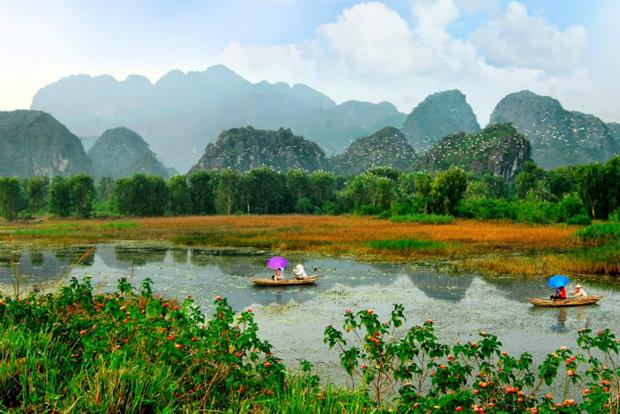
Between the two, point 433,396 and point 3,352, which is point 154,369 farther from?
point 433,396

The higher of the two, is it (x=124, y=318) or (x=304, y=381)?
(x=124, y=318)

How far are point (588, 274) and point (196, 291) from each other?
664 inches

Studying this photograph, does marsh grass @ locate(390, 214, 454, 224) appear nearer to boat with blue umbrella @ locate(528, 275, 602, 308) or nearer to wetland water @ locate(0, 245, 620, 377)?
wetland water @ locate(0, 245, 620, 377)

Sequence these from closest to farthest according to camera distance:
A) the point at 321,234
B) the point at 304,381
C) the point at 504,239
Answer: the point at 304,381 < the point at 504,239 < the point at 321,234

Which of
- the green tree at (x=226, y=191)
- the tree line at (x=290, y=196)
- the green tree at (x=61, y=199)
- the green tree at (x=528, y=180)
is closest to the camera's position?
the tree line at (x=290, y=196)

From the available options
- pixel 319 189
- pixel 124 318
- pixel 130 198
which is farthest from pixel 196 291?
pixel 319 189

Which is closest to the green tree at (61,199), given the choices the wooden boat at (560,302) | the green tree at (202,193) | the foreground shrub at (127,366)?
the green tree at (202,193)

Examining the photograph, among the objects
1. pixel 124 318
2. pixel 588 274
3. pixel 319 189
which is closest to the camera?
pixel 124 318

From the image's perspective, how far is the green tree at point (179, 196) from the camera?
8406 cm

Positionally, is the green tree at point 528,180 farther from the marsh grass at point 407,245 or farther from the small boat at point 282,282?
the small boat at point 282,282

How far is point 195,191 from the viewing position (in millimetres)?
87562

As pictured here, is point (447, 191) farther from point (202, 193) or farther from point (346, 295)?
point (202, 193)

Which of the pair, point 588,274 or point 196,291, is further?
point 588,274

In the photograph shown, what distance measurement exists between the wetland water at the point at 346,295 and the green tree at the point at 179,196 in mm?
54201
